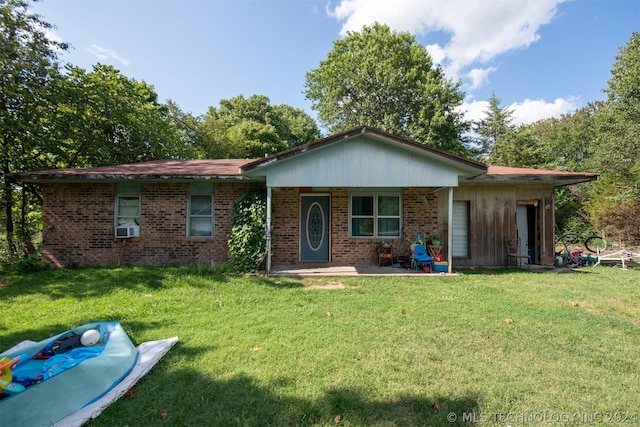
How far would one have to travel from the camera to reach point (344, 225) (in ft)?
30.2

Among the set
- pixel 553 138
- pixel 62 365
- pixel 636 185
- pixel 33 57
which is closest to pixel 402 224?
pixel 62 365

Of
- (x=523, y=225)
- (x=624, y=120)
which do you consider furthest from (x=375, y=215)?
(x=624, y=120)

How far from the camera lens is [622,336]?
154 inches

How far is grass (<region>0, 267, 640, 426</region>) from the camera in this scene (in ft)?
8.17

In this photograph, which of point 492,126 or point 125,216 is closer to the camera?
point 125,216

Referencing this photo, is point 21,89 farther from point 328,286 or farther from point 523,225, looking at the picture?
point 523,225

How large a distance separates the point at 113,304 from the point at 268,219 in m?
3.65

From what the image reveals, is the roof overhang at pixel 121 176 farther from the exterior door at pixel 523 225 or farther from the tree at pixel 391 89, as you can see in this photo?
the tree at pixel 391 89

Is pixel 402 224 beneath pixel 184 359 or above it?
above

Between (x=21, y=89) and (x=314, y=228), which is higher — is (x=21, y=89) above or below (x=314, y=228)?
above

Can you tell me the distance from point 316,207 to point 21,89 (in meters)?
10.1

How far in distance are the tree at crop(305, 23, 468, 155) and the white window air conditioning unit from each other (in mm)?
18608

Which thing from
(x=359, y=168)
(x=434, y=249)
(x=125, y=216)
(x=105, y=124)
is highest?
(x=105, y=124)

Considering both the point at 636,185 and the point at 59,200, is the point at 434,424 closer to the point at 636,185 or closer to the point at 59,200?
the point at 59,200
